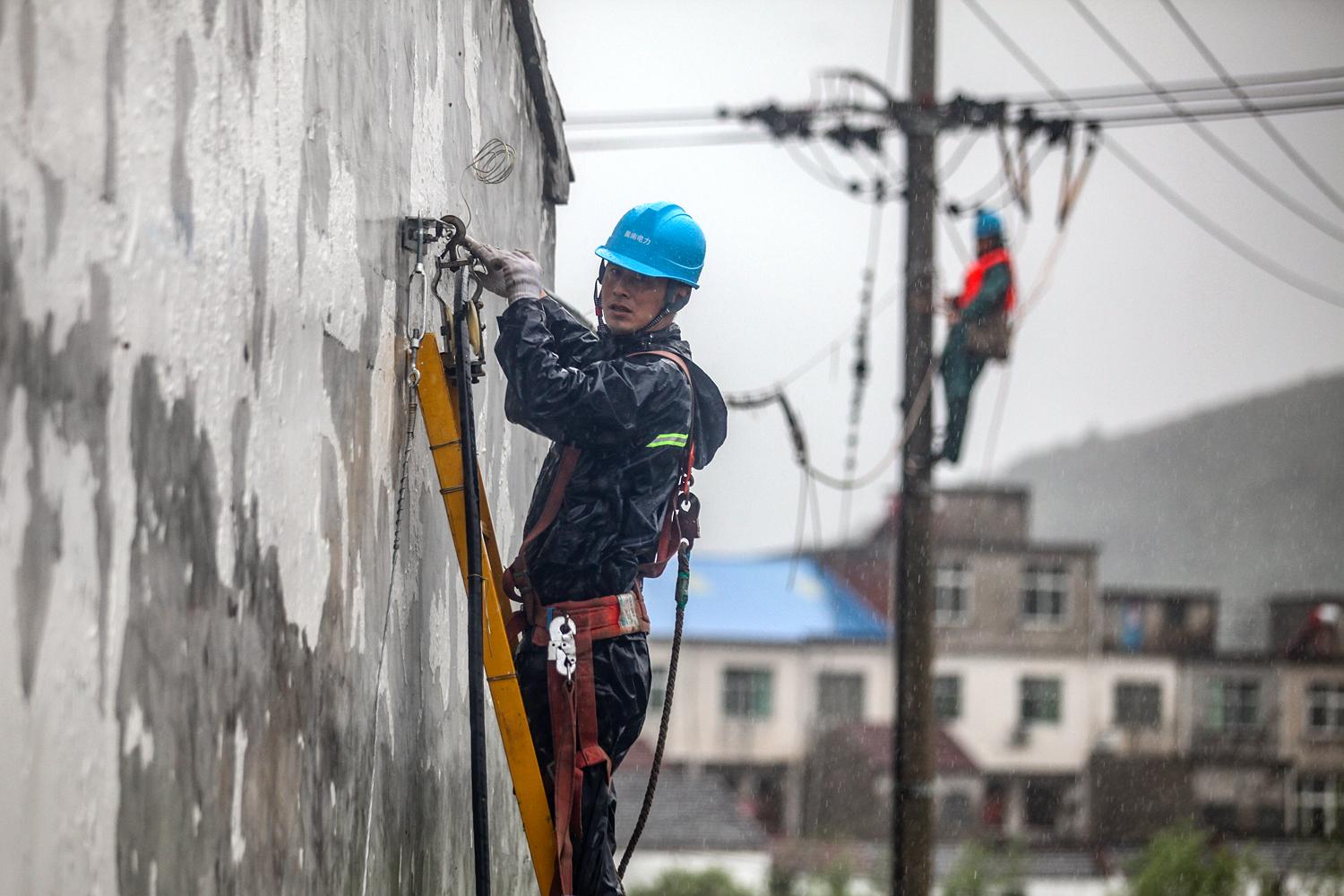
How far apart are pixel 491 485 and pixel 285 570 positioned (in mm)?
2230

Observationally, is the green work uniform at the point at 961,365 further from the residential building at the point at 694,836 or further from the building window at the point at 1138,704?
the building window at the point at 1138,704

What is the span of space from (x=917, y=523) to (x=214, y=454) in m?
8.97

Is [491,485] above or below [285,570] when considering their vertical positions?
above

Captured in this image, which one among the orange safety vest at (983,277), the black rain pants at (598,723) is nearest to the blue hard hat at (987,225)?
the orange safety vest at (983,277)

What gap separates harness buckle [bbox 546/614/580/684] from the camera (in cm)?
403

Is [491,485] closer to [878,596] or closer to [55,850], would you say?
[55,850]

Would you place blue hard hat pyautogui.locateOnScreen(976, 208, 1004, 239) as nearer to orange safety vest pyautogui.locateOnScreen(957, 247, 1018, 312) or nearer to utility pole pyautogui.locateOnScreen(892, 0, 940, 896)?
orange safety vest pyautogui.locateOnScreen(957, 247, 1018, 312)

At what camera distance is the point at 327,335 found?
11.5 feet

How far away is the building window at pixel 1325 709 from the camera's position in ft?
179

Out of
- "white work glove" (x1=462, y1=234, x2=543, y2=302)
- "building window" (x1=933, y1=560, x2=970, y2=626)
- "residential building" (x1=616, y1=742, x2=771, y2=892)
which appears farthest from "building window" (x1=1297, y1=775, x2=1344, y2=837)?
"white work glove" (x1=462, y1=234, x2=543, y2=302)

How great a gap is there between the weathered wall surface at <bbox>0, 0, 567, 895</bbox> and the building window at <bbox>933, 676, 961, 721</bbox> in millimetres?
48876

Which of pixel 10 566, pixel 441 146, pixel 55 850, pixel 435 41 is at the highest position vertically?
pixel 435 41

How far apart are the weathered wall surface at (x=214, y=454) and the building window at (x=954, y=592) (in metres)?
→ 49.4

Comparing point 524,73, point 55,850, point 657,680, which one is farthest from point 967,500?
point 55,850
